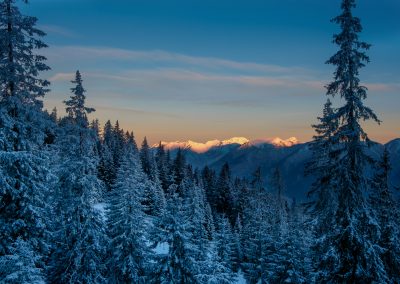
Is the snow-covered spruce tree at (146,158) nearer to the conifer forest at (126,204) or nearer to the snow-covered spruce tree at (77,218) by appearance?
the conifer forest at (126,204)

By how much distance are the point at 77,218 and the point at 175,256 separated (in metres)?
7.70

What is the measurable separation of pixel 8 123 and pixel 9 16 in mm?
5695

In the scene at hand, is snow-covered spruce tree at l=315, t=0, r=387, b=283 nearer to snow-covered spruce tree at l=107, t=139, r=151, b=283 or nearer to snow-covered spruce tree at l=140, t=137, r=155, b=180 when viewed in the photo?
snow-covered spruce tree at l=107, t=139, r=151, b=283

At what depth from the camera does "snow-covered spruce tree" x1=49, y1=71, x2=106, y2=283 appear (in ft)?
91.8

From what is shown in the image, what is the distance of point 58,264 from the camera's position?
2858 centimetres

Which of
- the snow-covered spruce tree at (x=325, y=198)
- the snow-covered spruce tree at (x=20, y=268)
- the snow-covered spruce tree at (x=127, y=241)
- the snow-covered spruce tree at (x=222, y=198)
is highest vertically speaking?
the snow-covered spruce tree at (x=325, y=198)

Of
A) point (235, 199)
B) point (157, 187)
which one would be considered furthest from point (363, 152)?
point (235, 199)

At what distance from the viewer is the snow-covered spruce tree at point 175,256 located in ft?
80.2

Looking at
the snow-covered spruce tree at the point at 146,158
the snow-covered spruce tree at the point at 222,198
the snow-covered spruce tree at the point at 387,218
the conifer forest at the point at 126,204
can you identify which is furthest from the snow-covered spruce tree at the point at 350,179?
the snow-covered spruce tree at the point at 146,158

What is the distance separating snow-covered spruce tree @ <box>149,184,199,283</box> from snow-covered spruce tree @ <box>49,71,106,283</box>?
555 cm

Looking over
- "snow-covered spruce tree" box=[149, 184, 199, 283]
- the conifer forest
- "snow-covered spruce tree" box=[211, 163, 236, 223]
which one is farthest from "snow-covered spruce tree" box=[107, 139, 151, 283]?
"snow-covered spruce tree" box=[211, 163, 236, 223]

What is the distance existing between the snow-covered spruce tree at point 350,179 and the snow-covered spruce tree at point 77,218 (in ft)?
50.5

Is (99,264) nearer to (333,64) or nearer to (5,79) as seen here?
(5,79)

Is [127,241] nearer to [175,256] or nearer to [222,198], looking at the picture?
[175,256]
